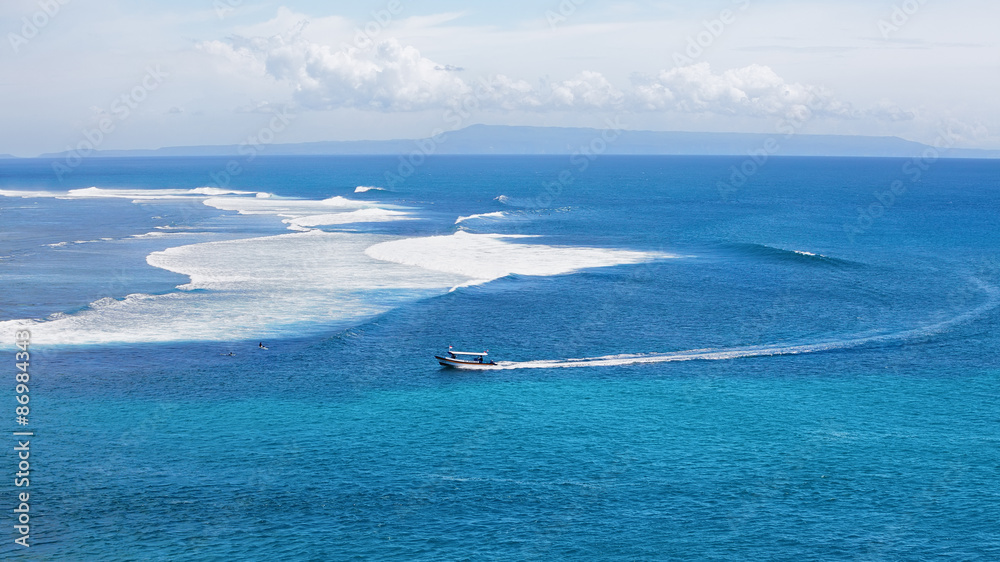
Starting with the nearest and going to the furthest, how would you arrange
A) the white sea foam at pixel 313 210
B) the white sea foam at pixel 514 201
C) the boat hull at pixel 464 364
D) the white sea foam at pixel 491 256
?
the boat hull at pixel 464 364 → the white sea foam at pixel 491 256 → the white sea foam at pixel 313 210 → the white sea foam at pixel 514 201

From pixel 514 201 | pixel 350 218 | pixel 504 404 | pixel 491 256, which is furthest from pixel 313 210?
pixel 504 404

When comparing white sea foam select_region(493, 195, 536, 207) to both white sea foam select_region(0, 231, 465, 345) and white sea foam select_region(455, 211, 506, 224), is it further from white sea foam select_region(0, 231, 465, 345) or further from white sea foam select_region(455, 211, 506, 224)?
white sea foam select_region(0, 231, 465, 345)

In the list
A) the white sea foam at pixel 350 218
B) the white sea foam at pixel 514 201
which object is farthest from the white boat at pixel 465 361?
the white sea foam at pixel 514 201

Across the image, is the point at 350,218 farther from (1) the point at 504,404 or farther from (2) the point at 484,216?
(1) the point at 504,404

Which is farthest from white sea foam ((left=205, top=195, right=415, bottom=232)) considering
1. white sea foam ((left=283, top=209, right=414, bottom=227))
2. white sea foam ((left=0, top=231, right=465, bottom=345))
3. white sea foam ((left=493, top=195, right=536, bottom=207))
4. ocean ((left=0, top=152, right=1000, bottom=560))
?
ocean ((left=0, top=152, right=1000, bottom=560))

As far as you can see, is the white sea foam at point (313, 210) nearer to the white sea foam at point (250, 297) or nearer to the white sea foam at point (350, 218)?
the white sea foam at point (350, 218)

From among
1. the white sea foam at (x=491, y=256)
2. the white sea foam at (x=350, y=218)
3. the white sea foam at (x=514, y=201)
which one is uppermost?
the white sea foam at (x=514, y=201)

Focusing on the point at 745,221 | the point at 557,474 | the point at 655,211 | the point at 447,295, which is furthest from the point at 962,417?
the point at 655,211
